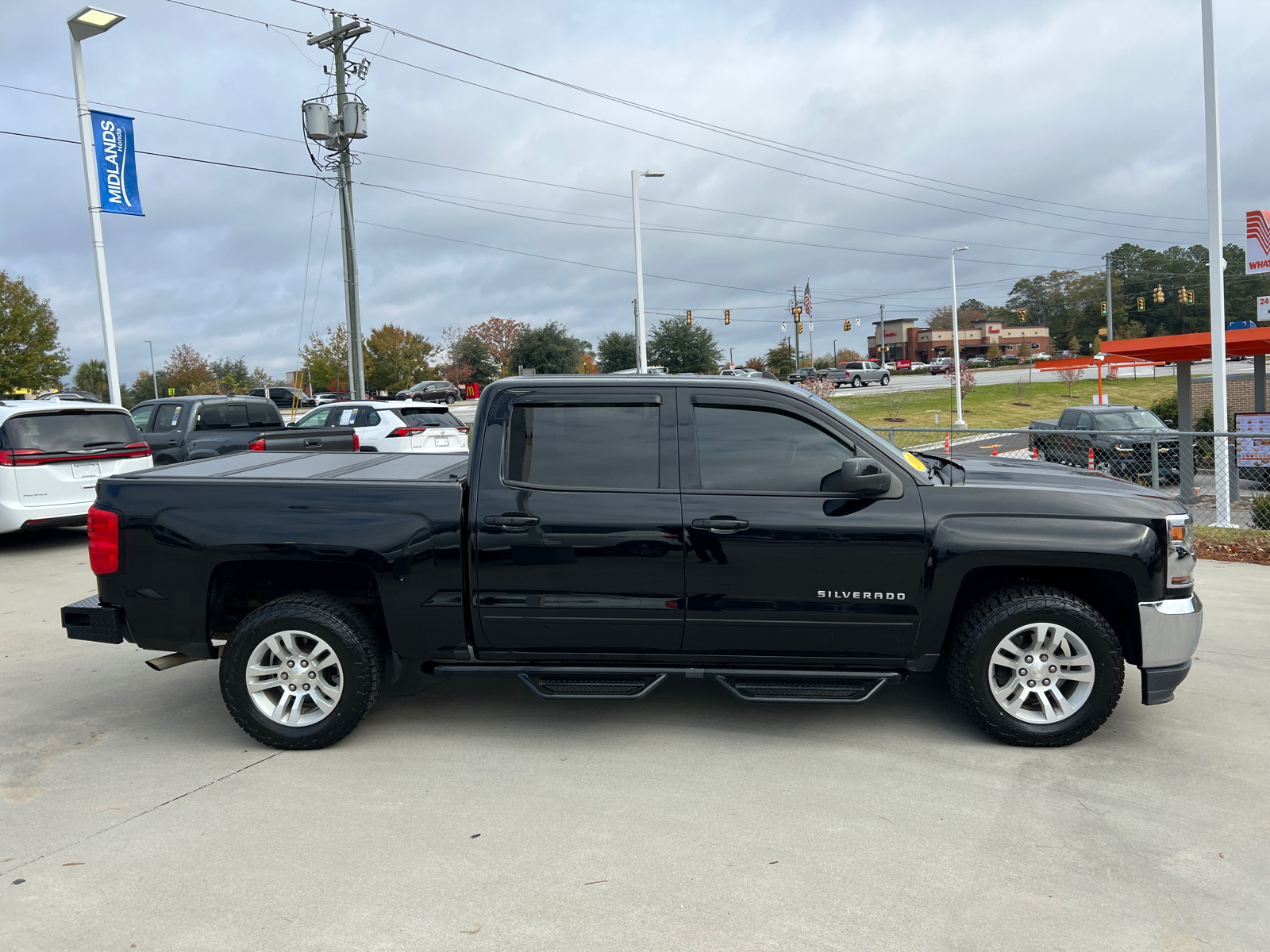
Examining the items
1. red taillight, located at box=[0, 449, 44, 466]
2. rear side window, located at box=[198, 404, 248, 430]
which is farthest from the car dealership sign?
red taillight, located at box=[0, 449, 44, 466]

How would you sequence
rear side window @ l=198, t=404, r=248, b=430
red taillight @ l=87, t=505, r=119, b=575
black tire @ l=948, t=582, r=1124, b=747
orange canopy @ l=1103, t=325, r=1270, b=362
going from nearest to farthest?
black tire @ l=948, t=582, r=1124, b=747 → red taillight @ l=87, t=505, r=119, b=575 → rear side window @ l=198, t=404, r=248, b=430 → orange canopy @ l=1103, t=325, r=1270, b=362

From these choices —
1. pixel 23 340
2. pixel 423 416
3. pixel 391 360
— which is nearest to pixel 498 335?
pixel 391 360

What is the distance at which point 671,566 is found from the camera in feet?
14.5

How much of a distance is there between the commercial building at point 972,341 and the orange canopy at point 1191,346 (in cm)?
9248

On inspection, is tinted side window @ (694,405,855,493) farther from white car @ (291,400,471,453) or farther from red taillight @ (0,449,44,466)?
white car @ (291,400,471,453)

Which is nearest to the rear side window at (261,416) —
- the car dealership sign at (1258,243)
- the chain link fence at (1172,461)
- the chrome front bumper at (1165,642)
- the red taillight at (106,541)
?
the chain link fence at (1172,461)

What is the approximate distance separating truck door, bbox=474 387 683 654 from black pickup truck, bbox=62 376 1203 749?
11 mm

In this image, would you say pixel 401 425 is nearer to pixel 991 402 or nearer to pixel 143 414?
pixel 143 414

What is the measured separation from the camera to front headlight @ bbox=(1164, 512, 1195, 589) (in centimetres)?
441

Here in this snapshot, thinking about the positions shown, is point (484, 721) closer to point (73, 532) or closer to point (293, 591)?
point (293, 591)

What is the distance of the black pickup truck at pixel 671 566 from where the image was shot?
441 centimetres

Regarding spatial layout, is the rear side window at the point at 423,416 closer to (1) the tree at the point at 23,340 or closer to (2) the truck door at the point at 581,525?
(2) the truck door at the point at 581,525

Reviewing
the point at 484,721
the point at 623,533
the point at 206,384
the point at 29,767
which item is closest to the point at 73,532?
the point at 29,767

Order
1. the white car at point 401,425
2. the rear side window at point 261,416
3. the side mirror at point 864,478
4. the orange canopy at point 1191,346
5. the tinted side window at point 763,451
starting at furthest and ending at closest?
1. the white car at point 401,425
2. the orange canopy at point 1191,346
3. the rear side window at point 261,416
4. the tinted side window at point 763,451
5. the side mirror at point 864,478
